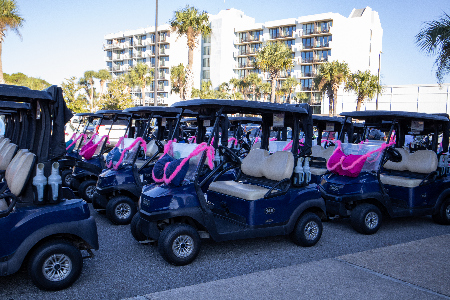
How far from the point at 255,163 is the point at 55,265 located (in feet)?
10.9

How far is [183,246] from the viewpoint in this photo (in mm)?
5082

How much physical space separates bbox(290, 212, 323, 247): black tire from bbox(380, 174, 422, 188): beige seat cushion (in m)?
2.23

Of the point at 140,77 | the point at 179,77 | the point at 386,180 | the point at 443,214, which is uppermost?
the point at 140,77

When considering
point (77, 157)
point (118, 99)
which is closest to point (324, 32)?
point (118, 99)

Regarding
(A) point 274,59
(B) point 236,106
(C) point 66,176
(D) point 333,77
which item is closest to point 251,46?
(D) point 333,77

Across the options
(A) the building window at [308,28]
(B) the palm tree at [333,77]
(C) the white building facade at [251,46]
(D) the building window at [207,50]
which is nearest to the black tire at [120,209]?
(B) the palm tree at [333,77]

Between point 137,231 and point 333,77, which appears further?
point 333,77

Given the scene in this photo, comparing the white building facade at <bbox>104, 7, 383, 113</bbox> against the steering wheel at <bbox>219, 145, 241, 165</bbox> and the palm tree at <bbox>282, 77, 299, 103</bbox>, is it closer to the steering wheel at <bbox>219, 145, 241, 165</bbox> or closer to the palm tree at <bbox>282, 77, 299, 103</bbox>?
the palm tree at <bbox>282, 77, 299, 103</bbox>

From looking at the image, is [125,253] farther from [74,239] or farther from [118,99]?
[118,99]

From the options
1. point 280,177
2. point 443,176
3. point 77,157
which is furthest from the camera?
point 77,157

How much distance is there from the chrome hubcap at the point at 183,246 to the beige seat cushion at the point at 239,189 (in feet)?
3.20

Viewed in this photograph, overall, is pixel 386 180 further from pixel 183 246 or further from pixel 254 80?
pixel 254 80

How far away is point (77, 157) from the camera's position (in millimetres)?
9922

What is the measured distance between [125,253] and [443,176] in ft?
19.6
